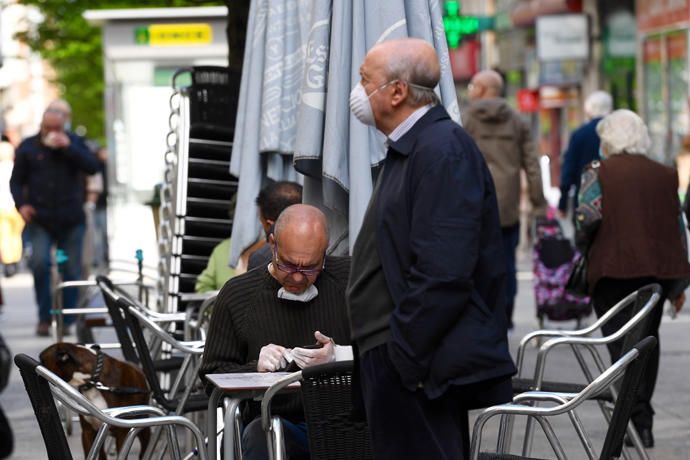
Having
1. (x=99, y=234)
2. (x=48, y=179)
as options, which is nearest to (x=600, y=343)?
(x=48, y=179)

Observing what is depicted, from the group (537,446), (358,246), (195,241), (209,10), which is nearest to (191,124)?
(195,241)

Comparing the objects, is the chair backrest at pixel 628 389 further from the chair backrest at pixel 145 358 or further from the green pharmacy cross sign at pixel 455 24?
the green pharmacy cross sign at pixel 455 24

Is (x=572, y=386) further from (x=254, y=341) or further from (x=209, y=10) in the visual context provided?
(x=209, y=10)

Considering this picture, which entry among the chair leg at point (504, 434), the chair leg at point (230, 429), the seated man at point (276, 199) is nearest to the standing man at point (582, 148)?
the seated man at point (276, 199)

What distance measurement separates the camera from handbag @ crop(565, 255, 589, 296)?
8.86 m

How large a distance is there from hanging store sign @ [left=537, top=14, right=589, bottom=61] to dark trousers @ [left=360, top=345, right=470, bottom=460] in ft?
91.0

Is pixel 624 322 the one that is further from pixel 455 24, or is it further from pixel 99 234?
pixel 99 234

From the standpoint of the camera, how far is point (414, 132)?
452cm

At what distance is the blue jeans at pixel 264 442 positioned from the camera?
562cm

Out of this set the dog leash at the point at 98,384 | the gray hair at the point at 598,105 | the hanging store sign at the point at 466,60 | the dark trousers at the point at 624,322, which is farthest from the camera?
the hanging store sign at the point at 466,60

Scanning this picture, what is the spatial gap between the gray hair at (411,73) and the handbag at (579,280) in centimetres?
440

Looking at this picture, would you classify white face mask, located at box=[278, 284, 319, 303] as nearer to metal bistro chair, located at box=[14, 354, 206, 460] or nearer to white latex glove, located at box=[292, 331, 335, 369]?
white latex glove, located at box=[292, 331, 335, 369]

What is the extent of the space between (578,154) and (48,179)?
4.78 m

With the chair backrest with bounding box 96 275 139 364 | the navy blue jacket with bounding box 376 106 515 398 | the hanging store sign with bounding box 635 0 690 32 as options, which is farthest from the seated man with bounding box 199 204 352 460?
the hanging store sign with bounding box 635 0 690 32
